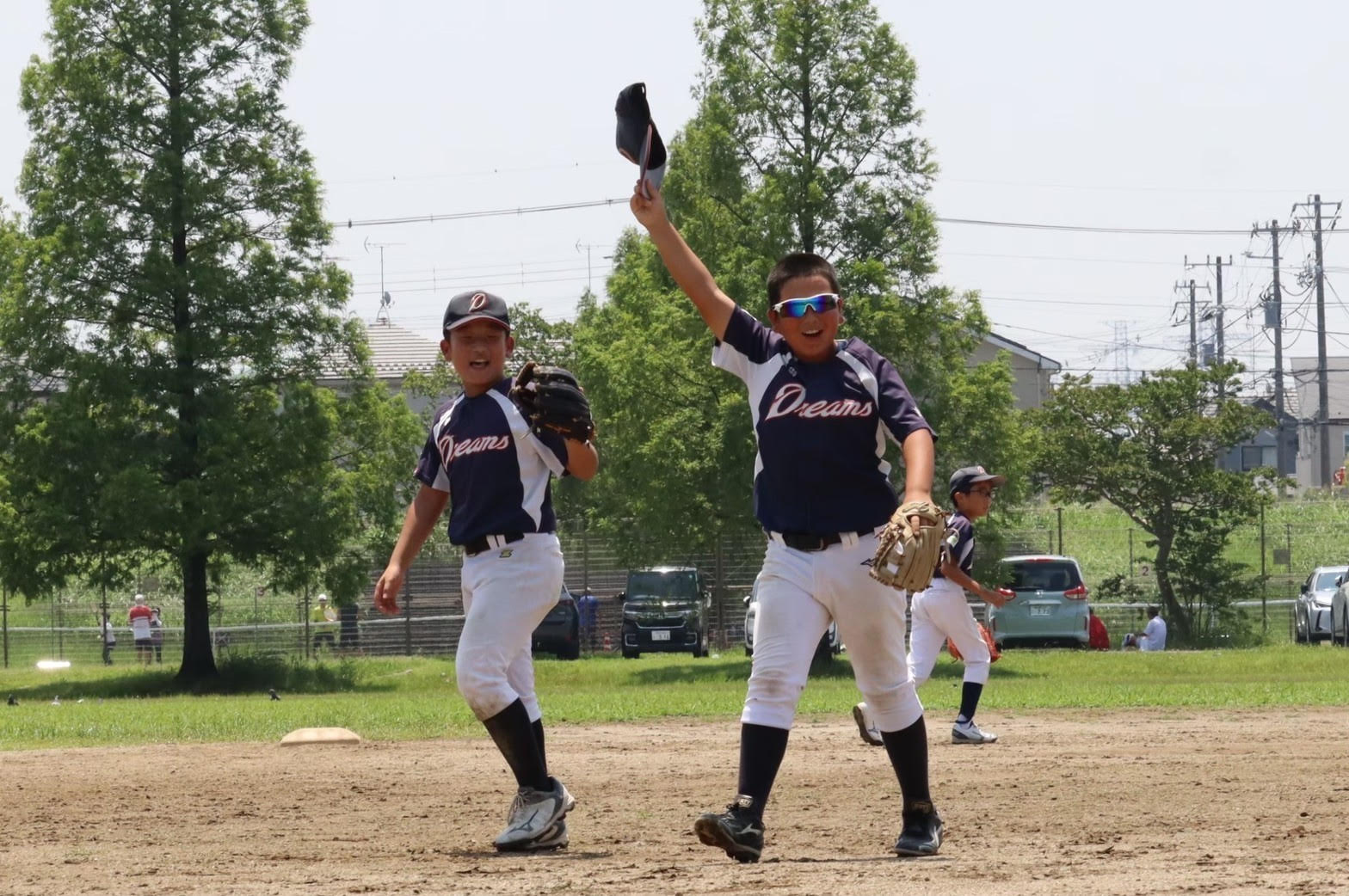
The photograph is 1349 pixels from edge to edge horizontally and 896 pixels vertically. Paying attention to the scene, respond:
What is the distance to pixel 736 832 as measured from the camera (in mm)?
5730

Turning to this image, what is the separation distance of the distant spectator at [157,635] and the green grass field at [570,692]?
359 cm

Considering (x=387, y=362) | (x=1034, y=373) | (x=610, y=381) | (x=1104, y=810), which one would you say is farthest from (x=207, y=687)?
(x=1034, y=373)

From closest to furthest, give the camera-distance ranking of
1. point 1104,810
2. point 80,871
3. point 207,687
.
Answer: point 80,871 → point 1104,810 → point 207,687

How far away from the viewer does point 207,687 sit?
1094 inches

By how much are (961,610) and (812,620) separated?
5879 mm

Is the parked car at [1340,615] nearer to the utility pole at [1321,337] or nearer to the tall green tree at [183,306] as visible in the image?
the tall green tree at [183,306]

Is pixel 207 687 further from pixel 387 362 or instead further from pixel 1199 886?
pixel 387 362

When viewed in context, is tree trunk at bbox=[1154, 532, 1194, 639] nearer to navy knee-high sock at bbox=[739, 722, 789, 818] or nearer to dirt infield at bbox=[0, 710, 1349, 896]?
dirt infield at bbox=[0, 710, 1349, 896]

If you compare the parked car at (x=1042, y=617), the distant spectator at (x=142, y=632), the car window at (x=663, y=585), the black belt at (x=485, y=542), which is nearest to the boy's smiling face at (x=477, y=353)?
the black belt at (x=485, y=542)

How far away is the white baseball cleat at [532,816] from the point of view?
21.1ft

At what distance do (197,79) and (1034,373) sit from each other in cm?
4336

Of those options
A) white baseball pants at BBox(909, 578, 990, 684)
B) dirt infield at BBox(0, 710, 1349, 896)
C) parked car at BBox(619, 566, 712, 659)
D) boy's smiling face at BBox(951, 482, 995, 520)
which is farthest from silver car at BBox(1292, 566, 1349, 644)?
boy's smiling face at BBox(951, 482, 995, 520)

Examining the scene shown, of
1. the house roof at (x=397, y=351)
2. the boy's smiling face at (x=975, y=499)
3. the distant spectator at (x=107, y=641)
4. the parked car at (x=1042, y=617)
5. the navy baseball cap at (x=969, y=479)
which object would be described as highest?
the house roof at (x=397, y=351)

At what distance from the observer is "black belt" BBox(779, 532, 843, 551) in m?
5.93
